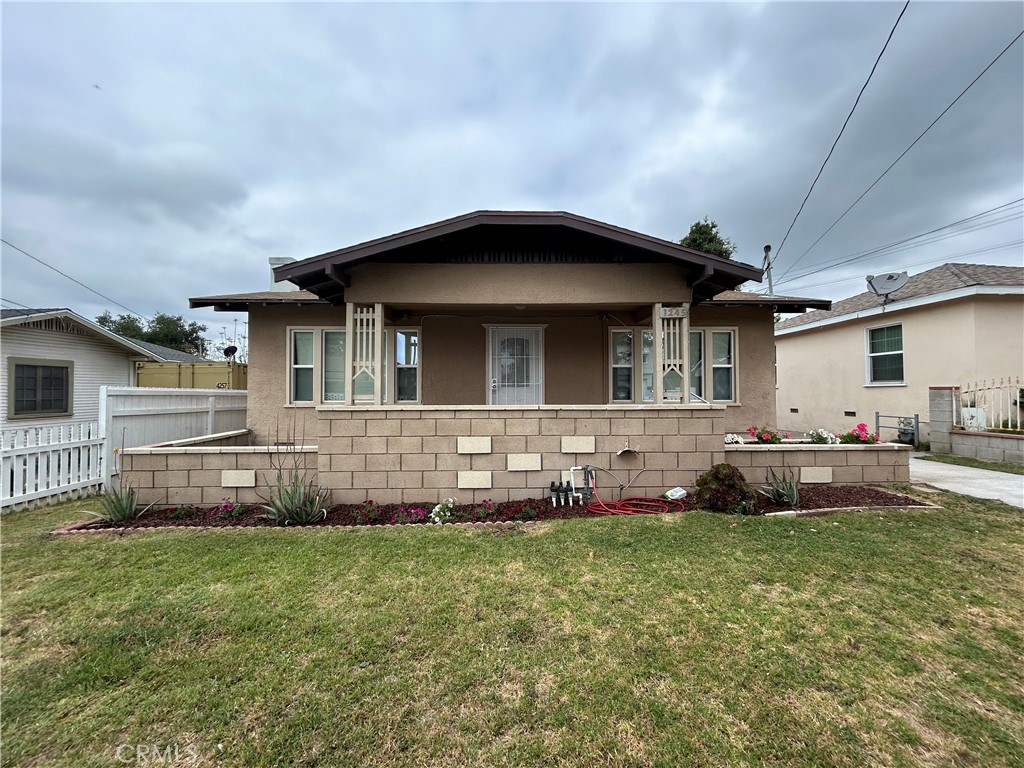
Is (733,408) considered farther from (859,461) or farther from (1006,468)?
(1006,468)

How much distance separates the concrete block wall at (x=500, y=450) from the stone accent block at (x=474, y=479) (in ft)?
0.04

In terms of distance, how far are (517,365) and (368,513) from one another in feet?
13.9

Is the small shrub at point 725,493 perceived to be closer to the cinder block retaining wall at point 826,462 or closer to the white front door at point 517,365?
the cinder block retaining wall at point 826,462

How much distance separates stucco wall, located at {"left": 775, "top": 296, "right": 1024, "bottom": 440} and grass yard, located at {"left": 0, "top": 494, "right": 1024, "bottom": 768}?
7.78 m

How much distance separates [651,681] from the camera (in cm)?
212

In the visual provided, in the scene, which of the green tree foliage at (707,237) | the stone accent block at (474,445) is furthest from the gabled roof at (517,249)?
the green tree foliage at (707,237)

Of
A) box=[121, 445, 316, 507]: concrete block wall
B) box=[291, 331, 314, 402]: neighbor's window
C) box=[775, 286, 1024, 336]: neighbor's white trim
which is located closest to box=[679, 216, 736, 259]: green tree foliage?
box=[775, 286, 1024, 336]: neighbor's white trim

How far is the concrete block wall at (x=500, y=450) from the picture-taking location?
201 inches

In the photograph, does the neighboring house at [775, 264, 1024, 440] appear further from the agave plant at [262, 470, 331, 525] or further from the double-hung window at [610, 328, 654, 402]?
the agave plant at [262, 470, 331, 525]

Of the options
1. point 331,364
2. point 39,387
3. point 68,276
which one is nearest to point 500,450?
point 331,364

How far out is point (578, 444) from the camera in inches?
206

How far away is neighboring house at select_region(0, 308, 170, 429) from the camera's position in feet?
31.8

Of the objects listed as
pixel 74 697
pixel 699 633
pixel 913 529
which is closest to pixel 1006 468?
pixel 913 529

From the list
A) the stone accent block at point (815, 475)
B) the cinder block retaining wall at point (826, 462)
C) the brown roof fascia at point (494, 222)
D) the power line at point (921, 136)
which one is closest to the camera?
the brown roof fascia at point (494, 222)
